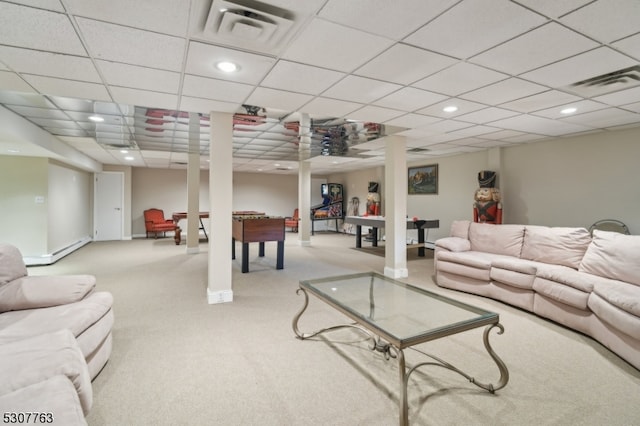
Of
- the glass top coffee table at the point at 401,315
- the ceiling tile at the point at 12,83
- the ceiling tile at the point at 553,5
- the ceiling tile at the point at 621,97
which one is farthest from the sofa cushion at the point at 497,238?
the ceiling tile at the point at 12,83

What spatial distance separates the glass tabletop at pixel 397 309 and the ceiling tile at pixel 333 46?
1.84 metres

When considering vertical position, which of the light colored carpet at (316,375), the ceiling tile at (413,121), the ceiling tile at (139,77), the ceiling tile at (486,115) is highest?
the ceiling tile at (413,121)

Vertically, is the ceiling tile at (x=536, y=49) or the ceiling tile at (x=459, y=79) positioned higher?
the ceiling tile at (x=459, y=79)

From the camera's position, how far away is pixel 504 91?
118 inches

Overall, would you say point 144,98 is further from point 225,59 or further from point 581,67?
point 581,67

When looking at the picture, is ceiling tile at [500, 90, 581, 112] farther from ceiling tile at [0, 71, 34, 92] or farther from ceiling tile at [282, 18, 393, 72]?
ceiling tile at [0, 71, 34, 92]

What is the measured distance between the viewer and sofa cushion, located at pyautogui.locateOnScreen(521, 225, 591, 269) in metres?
3.39

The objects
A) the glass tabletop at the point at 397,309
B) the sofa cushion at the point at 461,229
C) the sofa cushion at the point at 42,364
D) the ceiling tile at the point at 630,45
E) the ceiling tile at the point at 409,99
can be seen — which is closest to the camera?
the sofa cushion at the point at 42,364

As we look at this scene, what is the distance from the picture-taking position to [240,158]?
7723 millimetres

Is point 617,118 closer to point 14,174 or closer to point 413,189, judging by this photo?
point 413,189

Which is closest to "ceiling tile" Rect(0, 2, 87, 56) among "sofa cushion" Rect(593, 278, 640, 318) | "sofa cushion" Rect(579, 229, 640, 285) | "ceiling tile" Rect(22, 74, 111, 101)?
"ceiling tile" Rect(22, 74, 111, 101)

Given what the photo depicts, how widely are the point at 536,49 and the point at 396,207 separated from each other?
2.92m

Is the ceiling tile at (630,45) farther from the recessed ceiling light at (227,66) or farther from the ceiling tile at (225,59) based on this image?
the recessed ceiling light at (227,66)

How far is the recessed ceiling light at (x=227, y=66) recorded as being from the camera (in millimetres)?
2424
